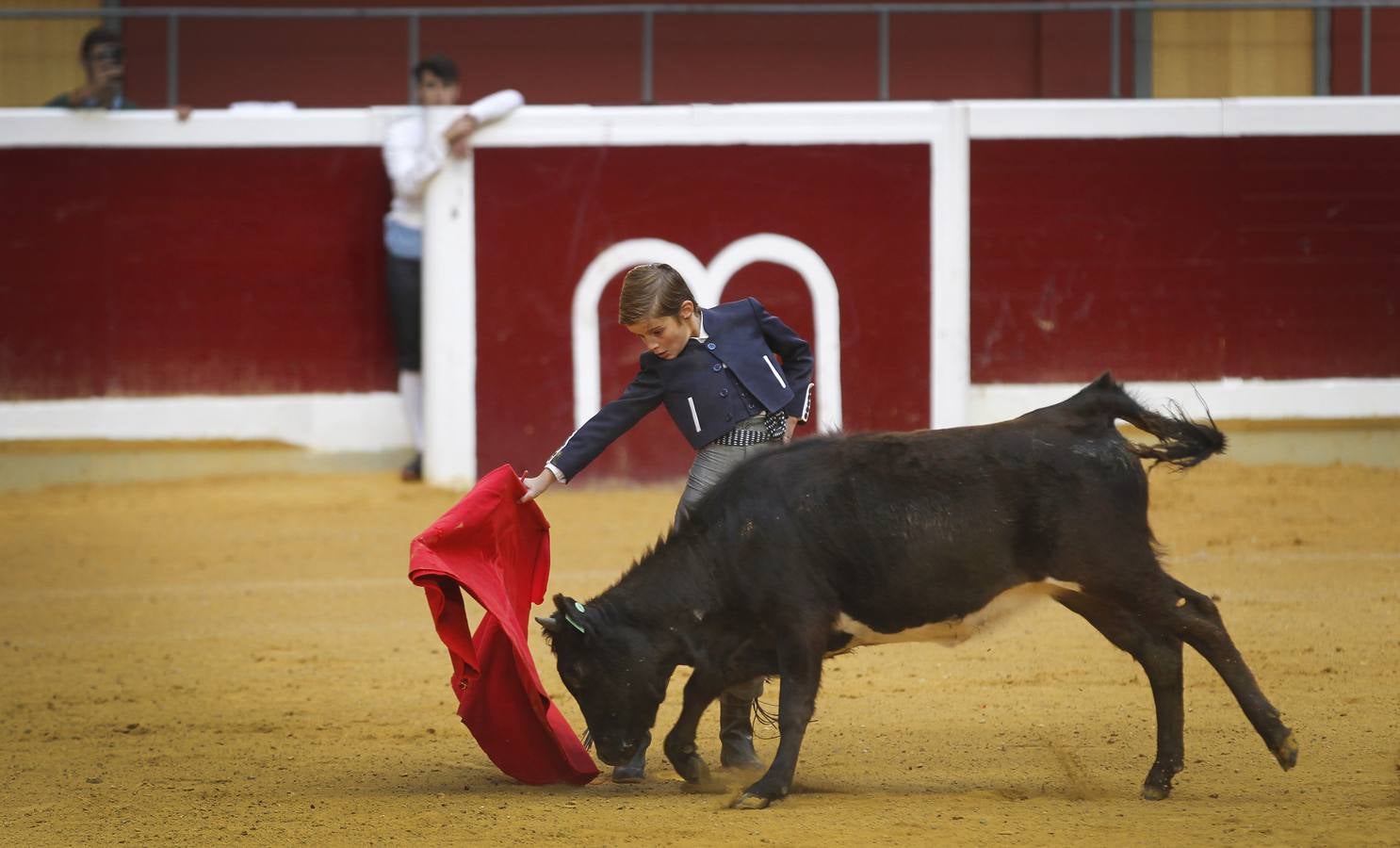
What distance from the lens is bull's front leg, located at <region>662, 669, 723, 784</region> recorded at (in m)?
4.98

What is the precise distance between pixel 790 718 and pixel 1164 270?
6.53 meters

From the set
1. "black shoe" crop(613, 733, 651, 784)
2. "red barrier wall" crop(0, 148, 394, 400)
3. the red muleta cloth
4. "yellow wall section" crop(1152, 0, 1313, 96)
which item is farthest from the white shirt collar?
"yellow wall section" crop(1152, 0, 1313, 96)

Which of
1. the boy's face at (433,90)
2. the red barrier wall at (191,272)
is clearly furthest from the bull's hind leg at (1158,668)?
the red barrier wall at (191,272)

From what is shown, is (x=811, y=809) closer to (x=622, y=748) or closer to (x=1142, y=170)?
(x=622, y=748)

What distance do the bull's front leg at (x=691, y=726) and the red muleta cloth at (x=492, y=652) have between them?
30 cm

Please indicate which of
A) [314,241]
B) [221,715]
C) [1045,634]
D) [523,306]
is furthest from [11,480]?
[1045,634]

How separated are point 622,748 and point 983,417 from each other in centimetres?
583

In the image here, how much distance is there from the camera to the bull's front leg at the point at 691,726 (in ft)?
16.3

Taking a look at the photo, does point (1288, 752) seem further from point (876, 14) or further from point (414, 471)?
point (876, 14)

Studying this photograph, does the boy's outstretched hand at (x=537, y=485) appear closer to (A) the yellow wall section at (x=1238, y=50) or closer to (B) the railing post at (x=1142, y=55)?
(B) the railing post at (x=1142, y=55)

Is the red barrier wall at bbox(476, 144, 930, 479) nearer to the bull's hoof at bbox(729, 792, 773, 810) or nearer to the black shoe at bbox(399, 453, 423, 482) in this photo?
the black shoe at bbox(399, 453, 423, 482)

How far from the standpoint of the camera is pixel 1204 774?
16.7 feet

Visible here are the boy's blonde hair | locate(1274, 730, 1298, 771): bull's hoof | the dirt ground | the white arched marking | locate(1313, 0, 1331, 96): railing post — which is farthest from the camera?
locate(1313, 0, 1331, 96): railing post

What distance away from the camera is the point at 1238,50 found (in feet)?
41.6
